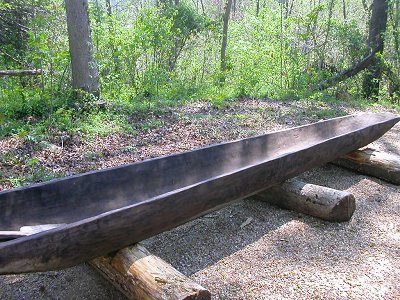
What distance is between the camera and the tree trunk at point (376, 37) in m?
9.49

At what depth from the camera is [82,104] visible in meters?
6.50

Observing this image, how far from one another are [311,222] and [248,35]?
14.0 m

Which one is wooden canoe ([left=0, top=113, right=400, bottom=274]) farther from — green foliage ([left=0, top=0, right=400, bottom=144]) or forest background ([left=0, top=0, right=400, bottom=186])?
green foliage ([left=0, top=0, right=400, bottom=144])

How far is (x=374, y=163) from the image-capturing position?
4652mm

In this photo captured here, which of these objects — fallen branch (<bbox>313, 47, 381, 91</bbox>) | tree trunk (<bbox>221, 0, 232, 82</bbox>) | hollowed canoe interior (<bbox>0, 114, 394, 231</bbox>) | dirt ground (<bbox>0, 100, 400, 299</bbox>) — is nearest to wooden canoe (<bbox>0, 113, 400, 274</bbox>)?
hollowed canoe interior (<bbox>0, 114, 394, 231</bbox>)

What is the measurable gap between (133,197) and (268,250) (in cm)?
119

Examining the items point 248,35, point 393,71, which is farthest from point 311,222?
point 248,35

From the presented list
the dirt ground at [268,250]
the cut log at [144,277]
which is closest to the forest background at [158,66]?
the dirt ground at [268,250]

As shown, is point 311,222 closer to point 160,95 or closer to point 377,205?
point 377,205

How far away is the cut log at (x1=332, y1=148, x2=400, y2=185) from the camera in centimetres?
452

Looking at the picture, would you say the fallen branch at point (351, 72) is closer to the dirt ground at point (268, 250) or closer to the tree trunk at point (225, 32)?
the tree trunk at point (225, 32)

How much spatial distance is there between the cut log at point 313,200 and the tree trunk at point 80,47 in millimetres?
4218

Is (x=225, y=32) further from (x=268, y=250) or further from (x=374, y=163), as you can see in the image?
(x=268, y=250)

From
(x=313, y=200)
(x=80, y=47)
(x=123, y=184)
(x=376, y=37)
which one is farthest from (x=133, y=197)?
(x=376, y=37)
